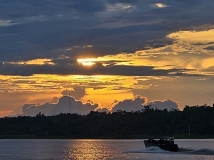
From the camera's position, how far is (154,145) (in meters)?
135

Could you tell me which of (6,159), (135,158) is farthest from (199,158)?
(6,159)

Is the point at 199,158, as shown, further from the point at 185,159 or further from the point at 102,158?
the point at 102,158

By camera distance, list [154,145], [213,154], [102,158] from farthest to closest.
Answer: [154,145] < [213,154] < [102,158]

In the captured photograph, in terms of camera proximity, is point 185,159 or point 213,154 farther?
point 213,154

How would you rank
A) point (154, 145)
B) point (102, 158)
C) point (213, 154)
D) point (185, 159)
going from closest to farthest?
point (185, 159), point (102, 158), point (213, 154), point (154, 145)

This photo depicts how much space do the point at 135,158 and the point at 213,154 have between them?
20288mm

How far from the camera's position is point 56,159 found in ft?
355

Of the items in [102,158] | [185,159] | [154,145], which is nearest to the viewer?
[185,159]

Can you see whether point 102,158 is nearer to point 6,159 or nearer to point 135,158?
point 135,158

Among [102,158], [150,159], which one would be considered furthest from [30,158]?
[150,159]

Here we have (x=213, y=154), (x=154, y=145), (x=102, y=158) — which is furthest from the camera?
(x=154, y=145)

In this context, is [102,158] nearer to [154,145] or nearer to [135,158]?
[135,158]

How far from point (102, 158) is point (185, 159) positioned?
1745cm

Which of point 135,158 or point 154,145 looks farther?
point 154,145
